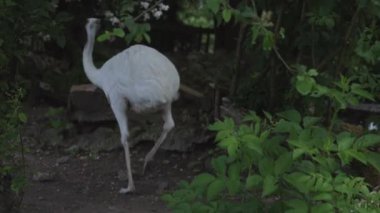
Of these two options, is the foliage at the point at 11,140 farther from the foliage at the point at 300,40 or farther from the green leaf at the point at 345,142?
the green leaf at the point at 345,142

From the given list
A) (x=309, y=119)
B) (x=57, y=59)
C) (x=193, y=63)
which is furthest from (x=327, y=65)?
(x=57, y=59)

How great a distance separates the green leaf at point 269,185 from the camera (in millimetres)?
2948

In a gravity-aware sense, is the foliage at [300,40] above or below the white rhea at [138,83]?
above

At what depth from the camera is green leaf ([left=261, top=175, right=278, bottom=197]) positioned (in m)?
2.95

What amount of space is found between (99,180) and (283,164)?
3862 mm

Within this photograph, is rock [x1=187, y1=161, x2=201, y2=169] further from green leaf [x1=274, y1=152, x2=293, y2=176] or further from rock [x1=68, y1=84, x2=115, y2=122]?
green leaf [x1=274, y1=152, x2=293, y2=176]

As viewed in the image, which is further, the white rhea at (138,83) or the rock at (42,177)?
the rock at (42,177)

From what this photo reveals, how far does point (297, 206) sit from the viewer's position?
2.97m

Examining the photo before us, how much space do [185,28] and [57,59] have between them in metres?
2.14

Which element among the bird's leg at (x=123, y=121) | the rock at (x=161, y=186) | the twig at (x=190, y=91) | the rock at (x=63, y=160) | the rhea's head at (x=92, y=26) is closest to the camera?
the bird's leg at (x=123, y=121)

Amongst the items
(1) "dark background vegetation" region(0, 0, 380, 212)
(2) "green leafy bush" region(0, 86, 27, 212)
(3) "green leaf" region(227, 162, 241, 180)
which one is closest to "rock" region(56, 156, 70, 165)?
(1) "dark background vegetation" region(0, 0, 380, 212)

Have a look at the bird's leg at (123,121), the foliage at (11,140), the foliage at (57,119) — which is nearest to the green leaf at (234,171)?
the foliage at (11,140)

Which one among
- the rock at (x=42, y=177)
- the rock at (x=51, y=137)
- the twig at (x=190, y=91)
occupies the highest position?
the twig at (x=190, y=91)

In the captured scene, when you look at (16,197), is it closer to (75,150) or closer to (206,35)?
(75,150)
